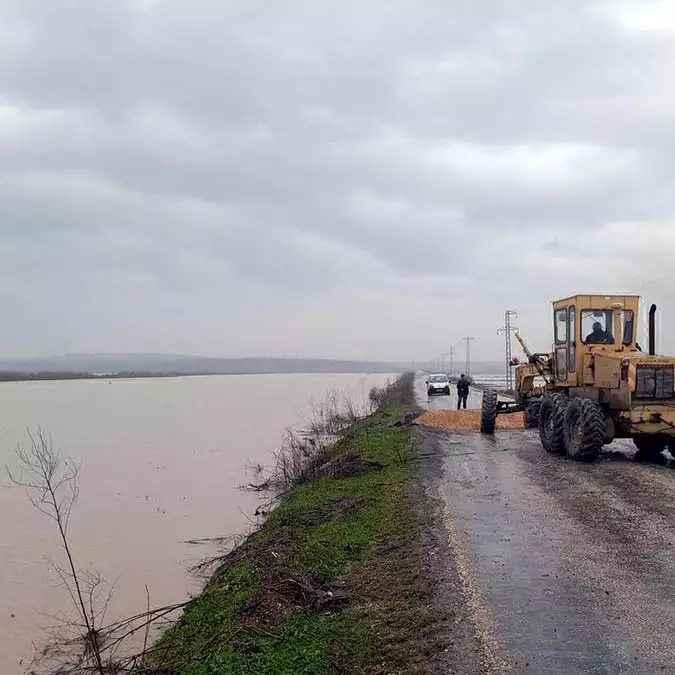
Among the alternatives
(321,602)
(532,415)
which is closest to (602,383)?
(532,415)

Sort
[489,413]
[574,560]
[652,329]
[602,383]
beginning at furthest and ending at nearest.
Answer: [489,413] < [652,329] < [602,383] < [574,560]

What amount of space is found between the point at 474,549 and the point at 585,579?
1.51m

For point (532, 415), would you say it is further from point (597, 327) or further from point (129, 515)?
point (129, 515)

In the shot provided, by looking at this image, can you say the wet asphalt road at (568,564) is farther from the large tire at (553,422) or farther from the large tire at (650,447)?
the large tire at (553,422)

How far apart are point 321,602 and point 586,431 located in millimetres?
8412

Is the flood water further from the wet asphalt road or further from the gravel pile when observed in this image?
the gravel pile

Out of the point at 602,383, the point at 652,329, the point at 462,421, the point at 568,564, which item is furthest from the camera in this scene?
the point at 462,421

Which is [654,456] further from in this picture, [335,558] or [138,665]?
[138,665]

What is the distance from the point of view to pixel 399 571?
24.6 ft

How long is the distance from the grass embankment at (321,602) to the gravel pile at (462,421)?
1128cm

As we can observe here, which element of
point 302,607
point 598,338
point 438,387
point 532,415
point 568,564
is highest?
point 598,338

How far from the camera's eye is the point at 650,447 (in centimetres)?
1484

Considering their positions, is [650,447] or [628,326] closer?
[650,447]

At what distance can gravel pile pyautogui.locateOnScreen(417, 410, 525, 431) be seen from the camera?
74.5ft
